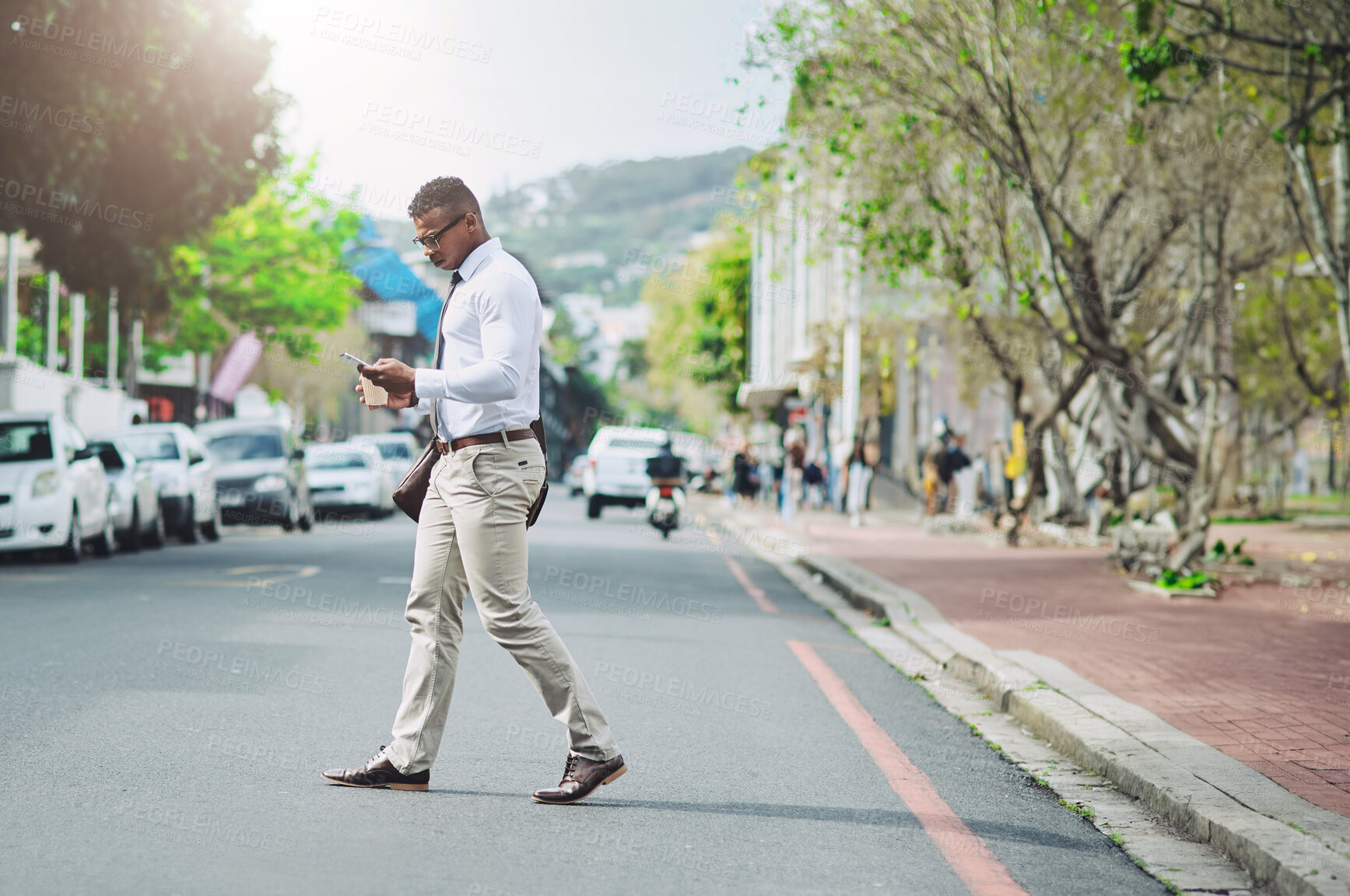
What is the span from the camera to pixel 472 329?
16.4 ft

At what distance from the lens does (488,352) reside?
4.85 metres

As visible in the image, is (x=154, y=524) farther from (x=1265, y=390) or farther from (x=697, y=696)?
(x=1265, y=390)

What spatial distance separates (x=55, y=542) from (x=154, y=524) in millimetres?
3111

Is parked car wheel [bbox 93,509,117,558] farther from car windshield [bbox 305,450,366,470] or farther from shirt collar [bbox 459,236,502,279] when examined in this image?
shirt collar [bbox 459,236,502,279]

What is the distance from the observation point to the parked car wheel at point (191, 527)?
19328mm

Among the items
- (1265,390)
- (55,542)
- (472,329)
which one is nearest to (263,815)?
(472,329)

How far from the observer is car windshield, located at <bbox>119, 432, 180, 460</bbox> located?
19781 millimetres

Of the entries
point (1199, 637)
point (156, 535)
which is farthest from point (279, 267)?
point (1199, 637)

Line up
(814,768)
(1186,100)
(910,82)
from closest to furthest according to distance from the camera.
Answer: (814,768) → (1186,100) → (910,82)

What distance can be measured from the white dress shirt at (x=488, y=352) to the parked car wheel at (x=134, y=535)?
1303cm

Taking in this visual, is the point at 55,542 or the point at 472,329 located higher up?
the point at 472,329

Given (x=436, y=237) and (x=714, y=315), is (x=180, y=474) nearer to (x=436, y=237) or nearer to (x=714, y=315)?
(x=436, y=237)

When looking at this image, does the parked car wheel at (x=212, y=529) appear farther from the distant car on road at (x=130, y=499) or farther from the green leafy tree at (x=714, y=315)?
the green leafy tree at (x=714, y=315)

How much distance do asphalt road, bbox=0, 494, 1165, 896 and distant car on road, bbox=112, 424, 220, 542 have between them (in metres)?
8.34
